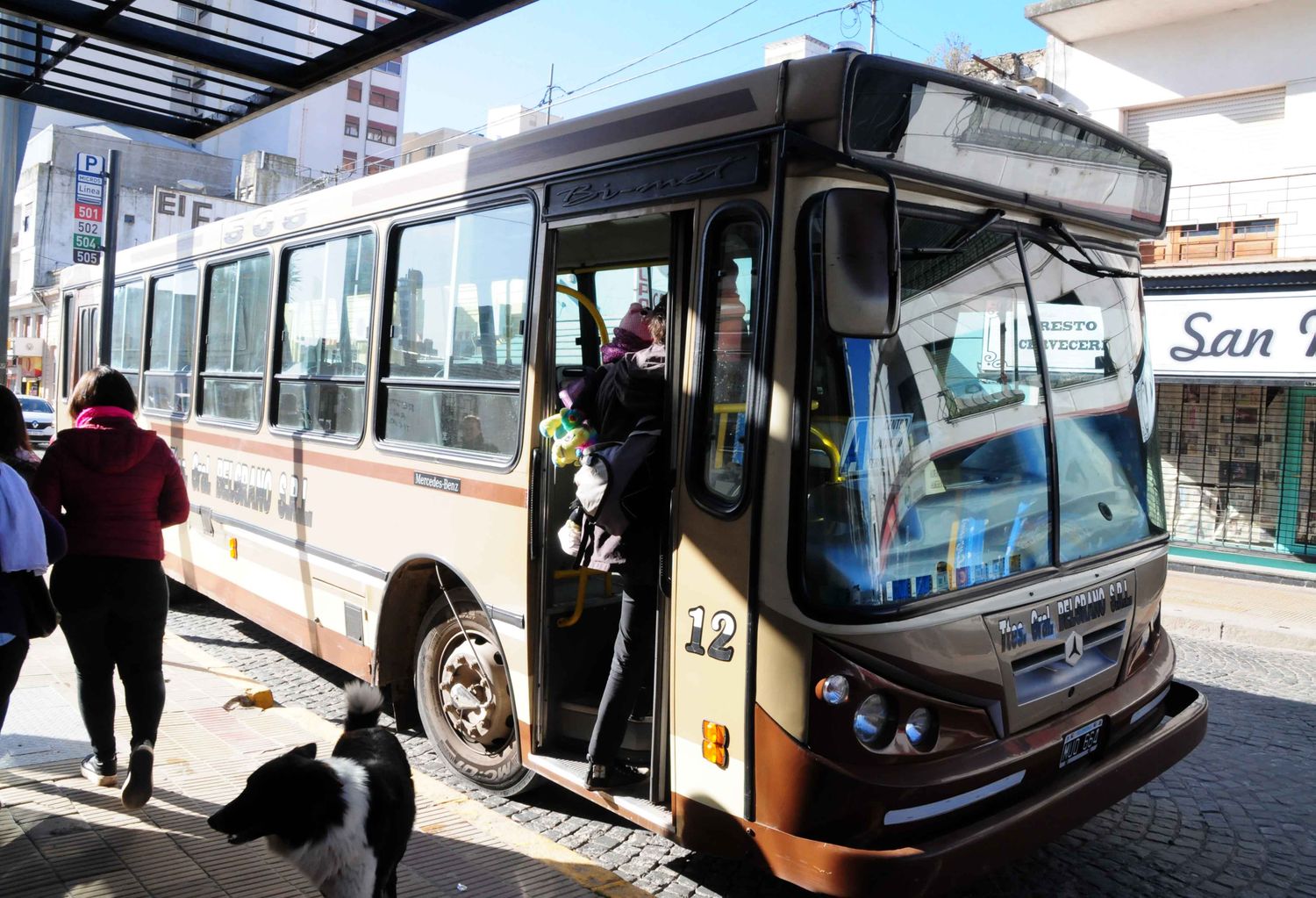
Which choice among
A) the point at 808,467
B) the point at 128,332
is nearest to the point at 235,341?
the point at 128,332

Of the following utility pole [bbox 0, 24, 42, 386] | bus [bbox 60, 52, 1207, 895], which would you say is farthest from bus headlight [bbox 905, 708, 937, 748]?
utility pole [bbox 0, 24, 42, 386]

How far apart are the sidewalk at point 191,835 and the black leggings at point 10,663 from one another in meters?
0.56

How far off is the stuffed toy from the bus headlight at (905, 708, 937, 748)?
1.58 metres

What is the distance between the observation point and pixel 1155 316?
44.6 ft

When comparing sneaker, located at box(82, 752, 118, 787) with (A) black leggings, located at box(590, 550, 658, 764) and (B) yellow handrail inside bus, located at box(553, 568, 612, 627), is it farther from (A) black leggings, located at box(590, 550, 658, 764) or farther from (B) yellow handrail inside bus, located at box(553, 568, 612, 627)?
(A) black leggings, located at box(590, 550, 658, 764)

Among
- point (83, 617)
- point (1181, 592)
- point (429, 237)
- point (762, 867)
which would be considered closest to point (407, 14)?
point (429, 237)

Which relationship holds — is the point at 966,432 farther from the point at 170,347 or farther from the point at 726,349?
the point at 170,347

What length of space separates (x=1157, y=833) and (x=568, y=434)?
10.5 ft

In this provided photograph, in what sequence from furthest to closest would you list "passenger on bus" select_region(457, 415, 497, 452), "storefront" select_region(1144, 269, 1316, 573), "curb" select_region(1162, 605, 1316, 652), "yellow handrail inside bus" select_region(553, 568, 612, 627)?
1. "storefront" select_region(1144, 269, 1316, 573)
2. "curb" select_region(1162, 605, 1316, 652)
3. "passenger on bus" select_region(457, 415, 497, 452)
4. "yellow handrail inside bus" select_region(553, 568, 612, 627)

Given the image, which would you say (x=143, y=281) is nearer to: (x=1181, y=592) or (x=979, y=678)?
(x=979, y=678)

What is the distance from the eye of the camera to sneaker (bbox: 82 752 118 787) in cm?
469

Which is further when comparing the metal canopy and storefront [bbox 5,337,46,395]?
storefront [bbox 5,337,46,395]

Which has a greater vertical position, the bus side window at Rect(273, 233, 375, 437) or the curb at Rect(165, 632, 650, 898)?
the bus side window at Rect(273, 233, 375, 437)

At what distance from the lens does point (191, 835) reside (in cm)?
427
